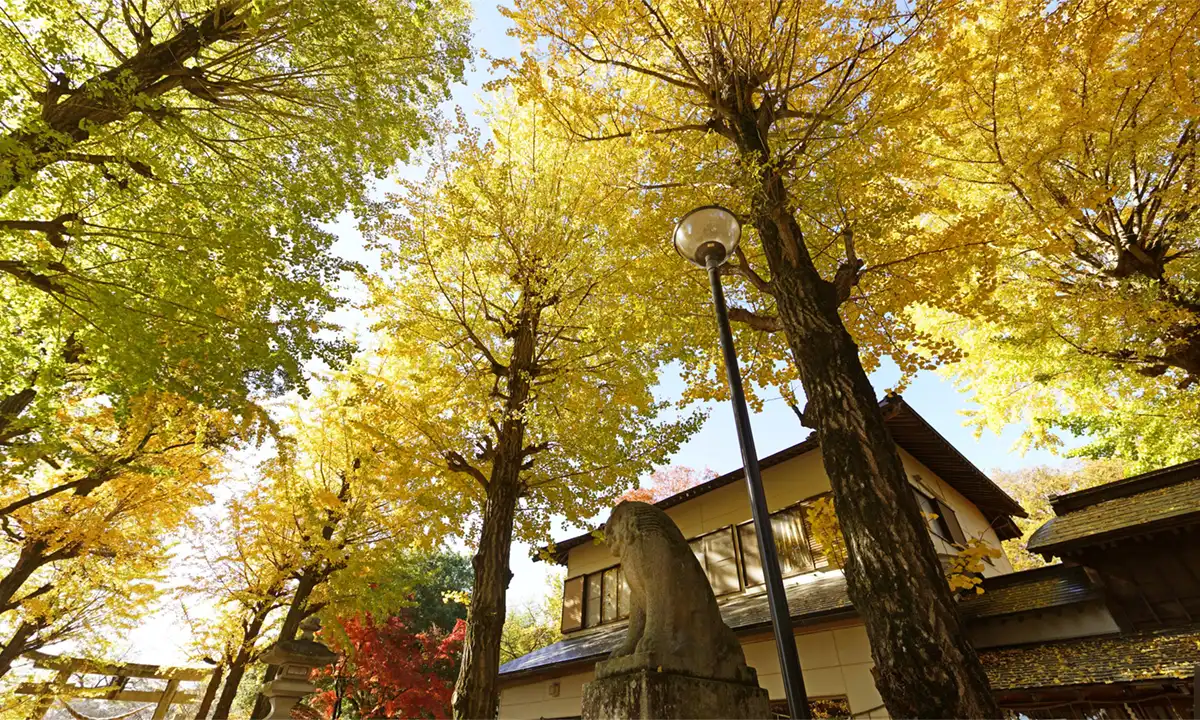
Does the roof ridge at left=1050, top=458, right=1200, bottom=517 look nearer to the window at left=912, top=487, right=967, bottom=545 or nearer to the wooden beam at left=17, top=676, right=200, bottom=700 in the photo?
the window at left=912, top=487, right=967, bottom=545

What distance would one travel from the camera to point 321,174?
738 cm

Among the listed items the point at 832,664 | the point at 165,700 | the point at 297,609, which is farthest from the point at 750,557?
the point at 165,700

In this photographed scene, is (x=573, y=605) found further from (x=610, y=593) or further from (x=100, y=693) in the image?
(x=100, y=693)

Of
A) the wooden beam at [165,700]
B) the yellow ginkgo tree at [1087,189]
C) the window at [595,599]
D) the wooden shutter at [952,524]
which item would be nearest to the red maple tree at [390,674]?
the window at [595,599]

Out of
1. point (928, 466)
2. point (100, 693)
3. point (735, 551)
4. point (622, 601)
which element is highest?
point (928, 466)

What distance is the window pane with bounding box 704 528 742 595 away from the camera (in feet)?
34.6

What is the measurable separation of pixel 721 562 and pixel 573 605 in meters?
5.09

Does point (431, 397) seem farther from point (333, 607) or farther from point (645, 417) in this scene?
point (333, 607)

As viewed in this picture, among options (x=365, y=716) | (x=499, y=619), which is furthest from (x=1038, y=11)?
(x=365, y=716)

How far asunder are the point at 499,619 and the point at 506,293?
17.4ft

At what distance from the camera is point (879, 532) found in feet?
13.2

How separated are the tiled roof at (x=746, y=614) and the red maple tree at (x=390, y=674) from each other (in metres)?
4.17

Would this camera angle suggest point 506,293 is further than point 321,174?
Yes

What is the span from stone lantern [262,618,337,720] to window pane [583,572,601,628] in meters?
7.17
